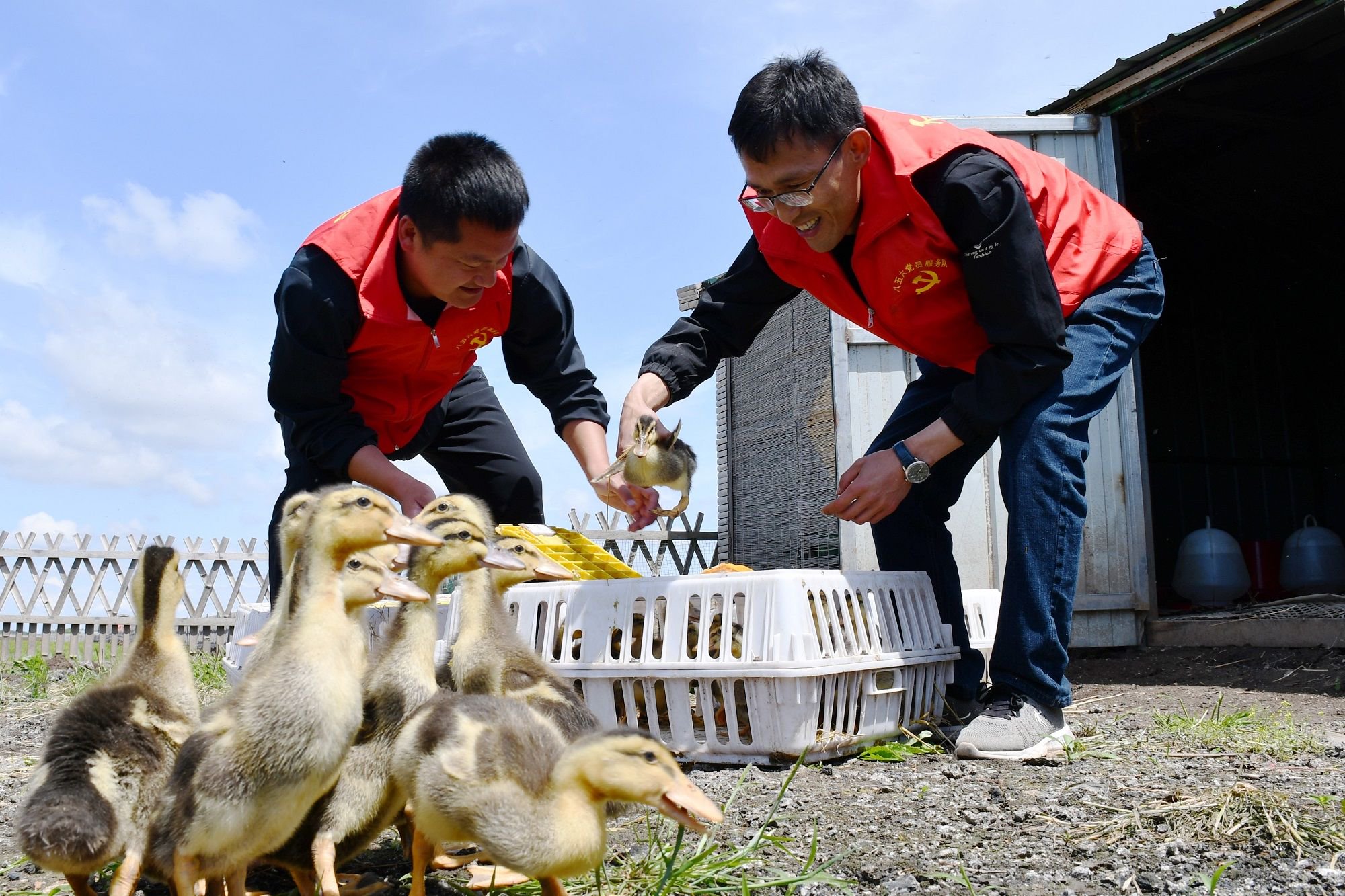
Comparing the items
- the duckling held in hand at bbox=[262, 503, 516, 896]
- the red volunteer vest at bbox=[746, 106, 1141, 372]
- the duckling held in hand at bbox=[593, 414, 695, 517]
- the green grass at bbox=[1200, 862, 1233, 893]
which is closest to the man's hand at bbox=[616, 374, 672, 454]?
the duckling held in hand at bbox=[593, 414, 695, 517]

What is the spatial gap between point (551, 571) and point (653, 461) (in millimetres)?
1050

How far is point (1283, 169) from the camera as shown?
398 inches

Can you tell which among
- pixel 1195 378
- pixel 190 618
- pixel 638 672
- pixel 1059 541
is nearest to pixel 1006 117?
pixel 1059 541

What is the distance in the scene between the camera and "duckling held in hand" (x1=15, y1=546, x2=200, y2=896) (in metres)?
1.97

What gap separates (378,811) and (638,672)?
119cm

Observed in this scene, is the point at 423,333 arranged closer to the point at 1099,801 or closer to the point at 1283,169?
the point at 1099,801

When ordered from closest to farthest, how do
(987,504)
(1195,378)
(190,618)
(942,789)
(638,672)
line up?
1. (942,789)
2. (638,672)
3. (987,504)
4. (190,618)
5. (1195,378)

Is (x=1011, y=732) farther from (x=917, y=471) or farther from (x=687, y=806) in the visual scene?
(x=687, y=806)

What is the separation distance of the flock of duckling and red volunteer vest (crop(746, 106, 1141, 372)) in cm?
174

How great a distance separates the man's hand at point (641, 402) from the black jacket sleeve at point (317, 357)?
0.92 m

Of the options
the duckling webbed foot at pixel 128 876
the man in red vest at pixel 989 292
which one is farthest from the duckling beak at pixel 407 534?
the man in red vest at pixel 989 292

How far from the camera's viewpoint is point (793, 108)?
10.2 feet

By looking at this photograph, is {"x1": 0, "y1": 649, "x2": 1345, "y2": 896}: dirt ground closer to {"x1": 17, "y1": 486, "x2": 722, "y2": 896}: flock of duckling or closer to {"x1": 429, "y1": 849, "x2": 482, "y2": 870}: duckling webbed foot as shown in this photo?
{"x1": 429, "y1": 849, "x2": 482, "y2": 870}: duckling webbed foot

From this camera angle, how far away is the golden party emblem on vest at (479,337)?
163 inches
